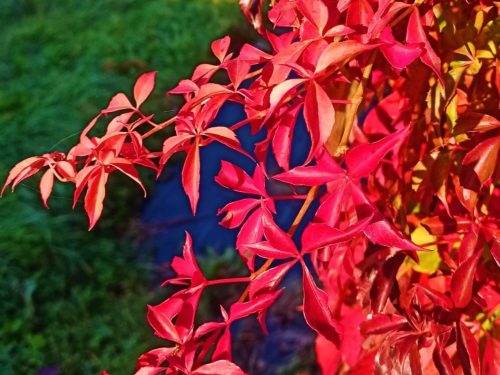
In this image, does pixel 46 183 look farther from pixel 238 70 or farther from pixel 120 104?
pixel 238 70

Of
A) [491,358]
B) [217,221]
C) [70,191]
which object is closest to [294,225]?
[491,358]

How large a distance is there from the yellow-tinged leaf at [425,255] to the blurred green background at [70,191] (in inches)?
22.9

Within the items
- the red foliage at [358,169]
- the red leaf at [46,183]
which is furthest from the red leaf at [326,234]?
the red leaf at [46,183]

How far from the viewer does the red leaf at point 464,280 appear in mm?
695

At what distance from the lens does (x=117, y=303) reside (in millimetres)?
2131

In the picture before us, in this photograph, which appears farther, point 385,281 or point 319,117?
point 385,281

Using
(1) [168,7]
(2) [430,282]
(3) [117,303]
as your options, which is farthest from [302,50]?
(1) [168,7]

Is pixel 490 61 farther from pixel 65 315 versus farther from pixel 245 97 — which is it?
pixel 65 315

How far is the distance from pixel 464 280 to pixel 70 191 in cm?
204

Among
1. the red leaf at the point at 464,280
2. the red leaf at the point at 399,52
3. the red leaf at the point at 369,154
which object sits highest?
the red leaf at the point at 399,52

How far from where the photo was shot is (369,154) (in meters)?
0.63

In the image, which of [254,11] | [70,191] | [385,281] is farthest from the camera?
[70,191]

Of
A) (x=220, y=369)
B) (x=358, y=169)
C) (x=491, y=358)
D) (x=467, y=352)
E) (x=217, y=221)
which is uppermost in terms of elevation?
(x=358, y=169)

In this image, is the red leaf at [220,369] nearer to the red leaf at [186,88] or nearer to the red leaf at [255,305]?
the red leaf at [255,305]
